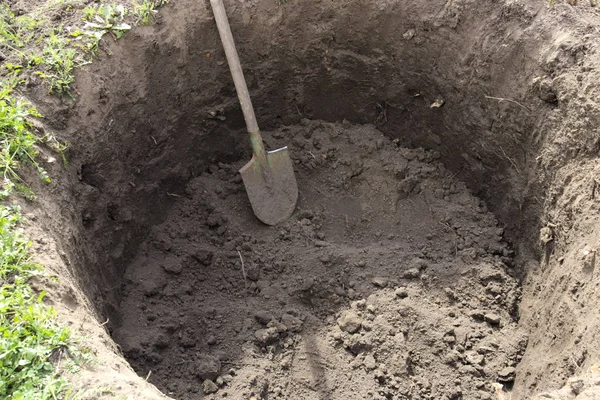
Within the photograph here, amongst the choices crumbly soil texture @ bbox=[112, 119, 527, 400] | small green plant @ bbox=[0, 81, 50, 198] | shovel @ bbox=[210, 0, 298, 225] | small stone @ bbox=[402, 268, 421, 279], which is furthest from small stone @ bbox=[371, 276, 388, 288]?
small green plant @ bbox=[0, 81, 50, 198]

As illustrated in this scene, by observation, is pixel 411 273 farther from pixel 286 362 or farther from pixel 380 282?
pixel 286 362

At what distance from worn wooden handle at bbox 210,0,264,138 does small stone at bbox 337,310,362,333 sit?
4.69 feet

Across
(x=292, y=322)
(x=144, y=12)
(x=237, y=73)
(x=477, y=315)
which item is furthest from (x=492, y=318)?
(x=144, y=12)

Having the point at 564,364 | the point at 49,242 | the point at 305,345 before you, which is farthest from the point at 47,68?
the point at 564,364

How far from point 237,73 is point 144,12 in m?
0.68

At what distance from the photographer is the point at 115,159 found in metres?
3.70

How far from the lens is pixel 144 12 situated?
3740 mm

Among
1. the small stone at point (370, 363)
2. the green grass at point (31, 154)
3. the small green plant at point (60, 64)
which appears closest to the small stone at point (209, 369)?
the small stone at point (370, 363)

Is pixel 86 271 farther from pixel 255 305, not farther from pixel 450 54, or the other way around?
pixel 450 54

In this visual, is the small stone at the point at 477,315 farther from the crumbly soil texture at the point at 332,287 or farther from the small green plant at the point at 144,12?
the small green plant at the point at 144,12

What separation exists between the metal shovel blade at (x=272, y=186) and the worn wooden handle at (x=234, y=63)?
9.7 inches

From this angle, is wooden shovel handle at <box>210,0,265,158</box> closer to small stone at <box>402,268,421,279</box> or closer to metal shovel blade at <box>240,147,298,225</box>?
metal shovel blade at <box>240,147,298,225</box>

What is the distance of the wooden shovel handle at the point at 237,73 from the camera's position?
3.84 m

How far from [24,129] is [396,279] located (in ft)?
7.47
